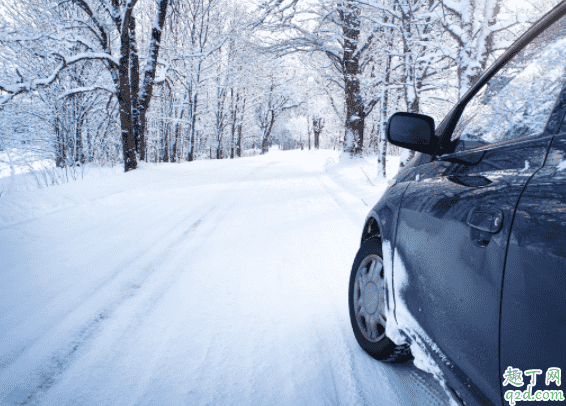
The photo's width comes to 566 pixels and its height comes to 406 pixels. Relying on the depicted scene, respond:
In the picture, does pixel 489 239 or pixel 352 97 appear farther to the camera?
pixel 352 97

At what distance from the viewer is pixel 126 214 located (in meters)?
5.45

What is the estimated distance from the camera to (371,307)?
1.95 meters

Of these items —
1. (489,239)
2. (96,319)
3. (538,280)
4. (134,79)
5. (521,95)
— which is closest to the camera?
(538,280)

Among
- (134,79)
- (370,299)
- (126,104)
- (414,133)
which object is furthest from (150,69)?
(370,299)

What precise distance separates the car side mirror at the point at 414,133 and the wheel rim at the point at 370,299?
2.50 feet

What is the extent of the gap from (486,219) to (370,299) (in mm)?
1100

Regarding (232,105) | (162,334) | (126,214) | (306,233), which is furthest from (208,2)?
(162,334)

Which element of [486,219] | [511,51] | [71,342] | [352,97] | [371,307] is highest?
[352,97]

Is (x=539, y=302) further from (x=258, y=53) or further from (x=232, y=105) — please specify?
(x=232, y=105)

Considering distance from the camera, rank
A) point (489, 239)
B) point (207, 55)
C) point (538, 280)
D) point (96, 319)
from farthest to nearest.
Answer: point (207, 55), point (96, 319), point (489, 239), point (538, 280)

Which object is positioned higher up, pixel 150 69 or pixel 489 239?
pixel 150 69

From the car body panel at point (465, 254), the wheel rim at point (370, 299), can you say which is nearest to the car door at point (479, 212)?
the car body panel at point (465, 254)

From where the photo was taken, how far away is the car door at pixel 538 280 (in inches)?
30.4

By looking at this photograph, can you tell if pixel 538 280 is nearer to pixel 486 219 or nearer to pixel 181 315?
pixel 486 219
